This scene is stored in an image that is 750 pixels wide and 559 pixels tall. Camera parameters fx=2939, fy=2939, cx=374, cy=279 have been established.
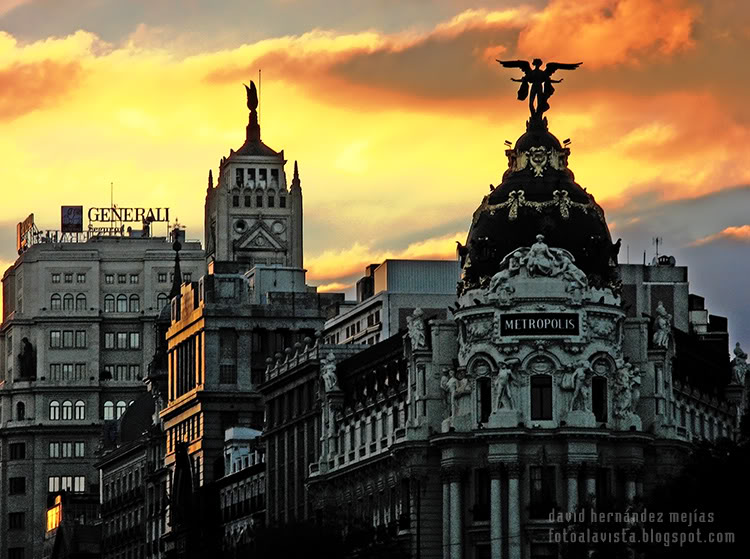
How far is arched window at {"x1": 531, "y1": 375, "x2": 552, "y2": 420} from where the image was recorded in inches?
Result: 7141

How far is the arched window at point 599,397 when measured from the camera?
18238 cm

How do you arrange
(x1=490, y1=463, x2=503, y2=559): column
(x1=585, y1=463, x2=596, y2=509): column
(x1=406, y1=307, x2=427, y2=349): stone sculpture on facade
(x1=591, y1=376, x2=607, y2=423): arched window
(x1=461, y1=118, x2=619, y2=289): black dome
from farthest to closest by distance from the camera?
1. (x1=406, y1=307, x2=427, y2=349): stone sculpture on facade
2. (x1=461, y1=118, x2=619, y2=289): black dome
3. (x1=591, y1=376, x2=607, y2=423): arched window
4. (x1=585, y1=463, x2=596, y2=509): column
5. (x1=490, y1=463, x2=503, y2=559): column

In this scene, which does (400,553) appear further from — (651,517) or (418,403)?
(651,517)

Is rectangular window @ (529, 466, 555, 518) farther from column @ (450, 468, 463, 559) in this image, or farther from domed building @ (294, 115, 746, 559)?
column @ (450, 468, 463, 559)

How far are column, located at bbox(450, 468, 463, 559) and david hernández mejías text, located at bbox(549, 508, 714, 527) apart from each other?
6.66m

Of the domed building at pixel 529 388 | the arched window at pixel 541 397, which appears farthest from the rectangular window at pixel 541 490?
the arched window at pixel 541 397

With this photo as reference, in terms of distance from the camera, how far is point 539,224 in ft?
608

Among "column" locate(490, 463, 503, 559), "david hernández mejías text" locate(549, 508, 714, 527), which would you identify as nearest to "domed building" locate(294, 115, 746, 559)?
"column" locate(490, 463, 503, 559)

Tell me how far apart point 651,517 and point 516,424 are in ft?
82.5

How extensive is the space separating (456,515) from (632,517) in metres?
16.5

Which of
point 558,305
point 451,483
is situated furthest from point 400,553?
point 558,305

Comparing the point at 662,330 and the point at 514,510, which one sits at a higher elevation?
the point at 662,330

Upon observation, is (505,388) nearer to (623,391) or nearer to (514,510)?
(623,391)

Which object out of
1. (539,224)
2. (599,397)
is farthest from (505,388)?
(539,224)
